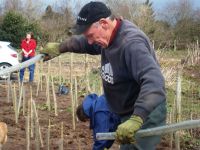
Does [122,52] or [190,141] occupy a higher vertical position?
[122,52]

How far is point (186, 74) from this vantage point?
17000 mm

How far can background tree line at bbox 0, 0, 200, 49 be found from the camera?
90.4 ft

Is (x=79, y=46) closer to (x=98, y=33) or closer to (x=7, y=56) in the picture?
(x=98, y=33)

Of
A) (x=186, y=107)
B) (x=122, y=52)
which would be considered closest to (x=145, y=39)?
(x=122, y=52)

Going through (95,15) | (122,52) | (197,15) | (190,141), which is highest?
(197,15)

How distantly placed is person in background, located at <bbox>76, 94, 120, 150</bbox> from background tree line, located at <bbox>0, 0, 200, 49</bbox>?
1895 cm

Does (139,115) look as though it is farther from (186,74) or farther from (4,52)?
(186,74)

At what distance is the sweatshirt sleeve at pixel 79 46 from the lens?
3.85 metres

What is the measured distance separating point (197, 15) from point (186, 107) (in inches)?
945

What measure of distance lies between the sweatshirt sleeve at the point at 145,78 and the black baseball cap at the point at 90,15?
0.30 meters

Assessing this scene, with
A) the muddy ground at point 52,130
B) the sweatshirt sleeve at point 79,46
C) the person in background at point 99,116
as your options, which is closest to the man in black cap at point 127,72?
the person in background at point 99,116

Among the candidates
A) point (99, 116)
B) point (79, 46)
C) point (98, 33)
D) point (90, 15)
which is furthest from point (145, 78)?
point (79, 46)

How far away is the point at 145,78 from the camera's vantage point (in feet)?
9.21

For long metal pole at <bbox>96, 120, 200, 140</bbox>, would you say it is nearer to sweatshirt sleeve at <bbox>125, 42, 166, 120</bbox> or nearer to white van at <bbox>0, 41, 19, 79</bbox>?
sweatshirt sleeve at <bbox>125, 42, 166, 120</bbox>
